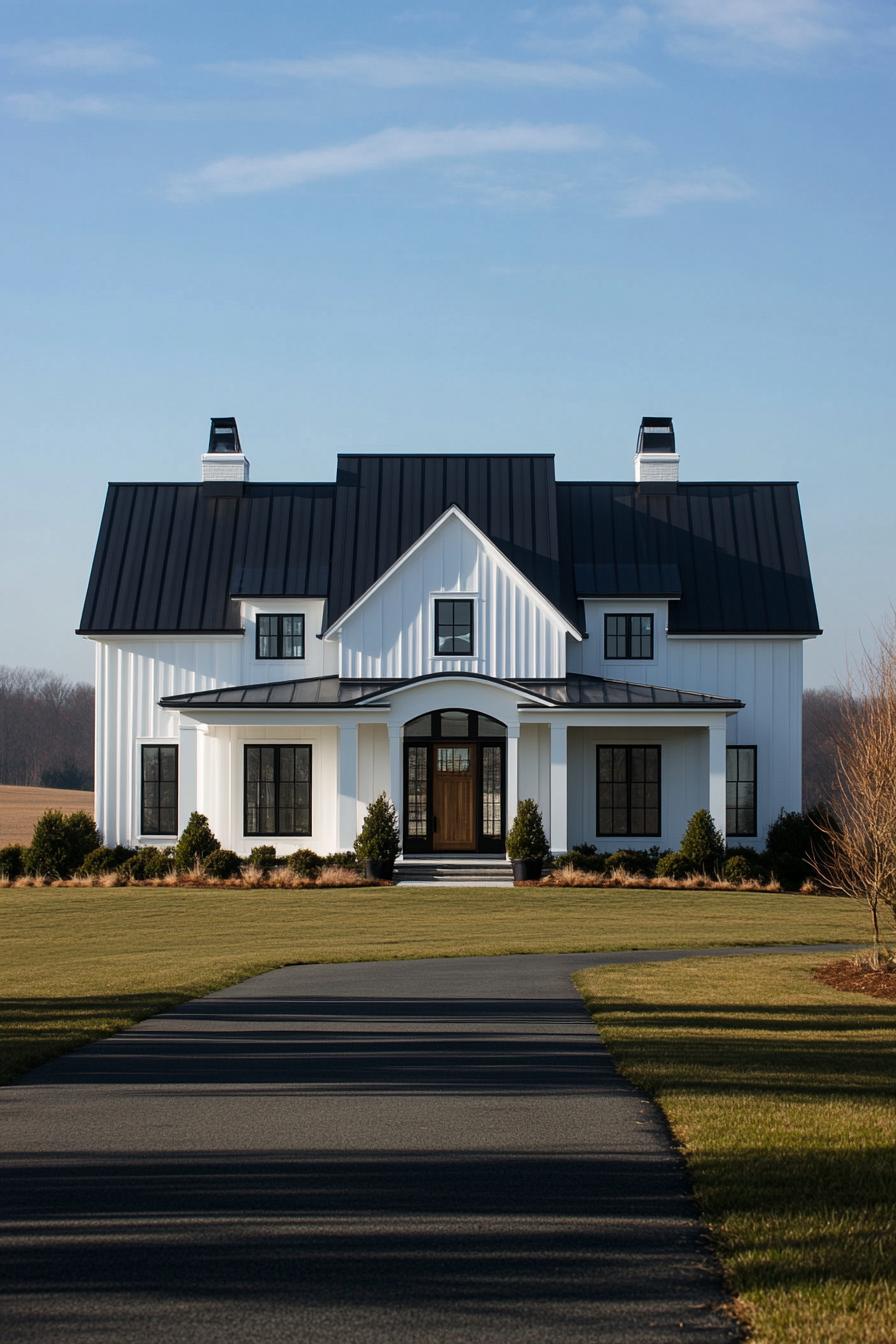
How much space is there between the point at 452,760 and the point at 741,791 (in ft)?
22.6

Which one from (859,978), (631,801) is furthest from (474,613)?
(859,978)

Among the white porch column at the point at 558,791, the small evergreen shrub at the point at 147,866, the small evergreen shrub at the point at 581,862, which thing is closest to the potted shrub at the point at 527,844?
the small evergreen shrub at the point at 581,862

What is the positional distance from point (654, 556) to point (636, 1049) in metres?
25.8

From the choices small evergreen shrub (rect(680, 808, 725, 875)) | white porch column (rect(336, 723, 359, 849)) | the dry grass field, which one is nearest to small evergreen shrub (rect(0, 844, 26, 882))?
white porch column (rect(336, 723, 359, 849))

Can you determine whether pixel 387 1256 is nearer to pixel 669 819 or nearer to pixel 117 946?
pixel 117 946

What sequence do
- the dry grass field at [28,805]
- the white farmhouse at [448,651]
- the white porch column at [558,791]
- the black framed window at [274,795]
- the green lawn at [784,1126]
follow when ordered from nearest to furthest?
the green lawn at [784,1126] → the white porch column at [558,791] → the white farmhouse at [448,651] → the black framed window at [274,795] → the dry grass field at [28,805]

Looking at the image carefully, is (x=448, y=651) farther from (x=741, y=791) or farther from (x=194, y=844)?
(x=741, y=791)

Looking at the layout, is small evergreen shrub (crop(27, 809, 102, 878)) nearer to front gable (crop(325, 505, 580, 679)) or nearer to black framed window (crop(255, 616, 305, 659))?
black framed window (crop(255, 616, 305, 659))

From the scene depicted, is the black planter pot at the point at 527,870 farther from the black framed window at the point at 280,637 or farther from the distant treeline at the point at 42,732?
the distant treeline at the point at 42,732

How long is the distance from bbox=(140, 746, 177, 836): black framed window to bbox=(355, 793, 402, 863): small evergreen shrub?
624 centimetres

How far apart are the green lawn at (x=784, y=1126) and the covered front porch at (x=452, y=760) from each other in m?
16.5

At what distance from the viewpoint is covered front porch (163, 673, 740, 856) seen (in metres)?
32.1

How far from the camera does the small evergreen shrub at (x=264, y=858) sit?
31.6 meters

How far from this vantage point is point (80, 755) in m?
122
